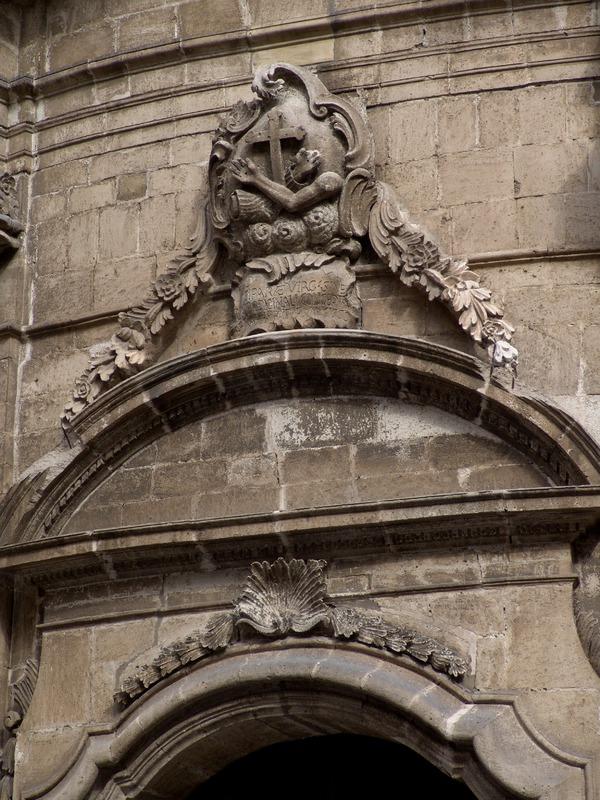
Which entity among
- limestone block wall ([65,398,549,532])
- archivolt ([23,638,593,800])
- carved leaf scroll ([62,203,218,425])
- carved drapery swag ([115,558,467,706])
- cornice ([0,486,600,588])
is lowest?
archivolt ([23,638,593,800])

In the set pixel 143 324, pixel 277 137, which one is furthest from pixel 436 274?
pixel 143 324

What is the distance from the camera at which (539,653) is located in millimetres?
8289

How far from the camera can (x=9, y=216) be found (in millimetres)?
10156

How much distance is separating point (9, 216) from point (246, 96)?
146cm

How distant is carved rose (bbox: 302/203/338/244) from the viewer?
30.3 ft

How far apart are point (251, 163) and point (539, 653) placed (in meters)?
2.87

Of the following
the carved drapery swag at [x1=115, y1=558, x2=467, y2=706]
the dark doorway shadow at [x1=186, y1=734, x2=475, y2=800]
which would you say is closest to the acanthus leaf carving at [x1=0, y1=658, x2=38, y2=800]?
the carved drapery swag at [x1=115, y1=558, x2=467, y2=706]

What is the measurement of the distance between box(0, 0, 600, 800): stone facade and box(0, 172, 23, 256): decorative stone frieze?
0.08ft

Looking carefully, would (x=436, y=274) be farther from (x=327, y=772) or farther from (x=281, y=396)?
(x=327, y=772)

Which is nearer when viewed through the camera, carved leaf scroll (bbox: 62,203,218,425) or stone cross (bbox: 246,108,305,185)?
stone cross (bbox: 246,108,305,185)

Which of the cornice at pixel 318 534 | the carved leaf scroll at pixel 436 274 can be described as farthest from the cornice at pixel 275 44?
the cornice at pixel 318 534

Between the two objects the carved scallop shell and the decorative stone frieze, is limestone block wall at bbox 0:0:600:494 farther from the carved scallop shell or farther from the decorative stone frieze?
the carved scallop shell

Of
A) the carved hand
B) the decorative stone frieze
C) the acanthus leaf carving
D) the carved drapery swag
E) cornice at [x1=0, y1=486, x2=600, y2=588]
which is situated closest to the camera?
cornice at [x1=0, y1=486, x2=600, y2=588]

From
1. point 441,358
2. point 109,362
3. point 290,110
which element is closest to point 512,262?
point 441,358
